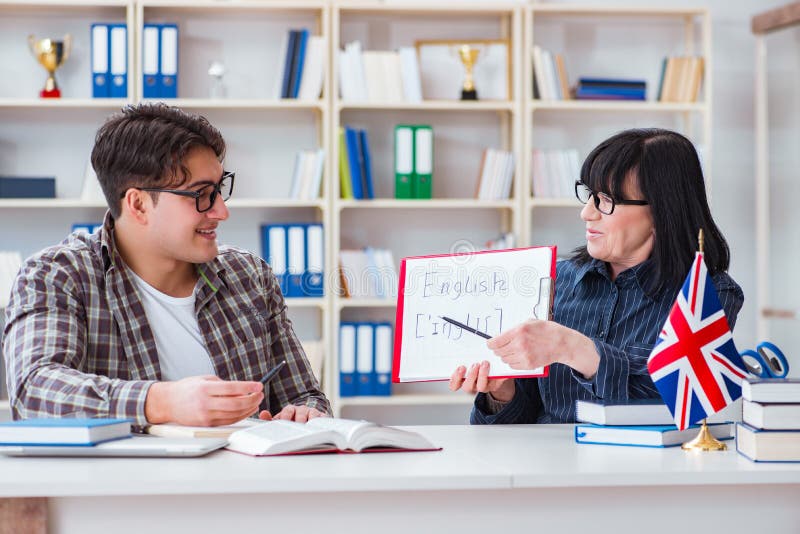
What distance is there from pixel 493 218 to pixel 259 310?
2238 mm

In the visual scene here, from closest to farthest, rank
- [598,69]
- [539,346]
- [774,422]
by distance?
[774,422]
[539,346]
[598,69]

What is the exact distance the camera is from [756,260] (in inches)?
168

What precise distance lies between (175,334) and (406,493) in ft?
2.80

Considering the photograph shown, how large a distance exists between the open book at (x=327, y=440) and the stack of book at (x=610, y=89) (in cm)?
276

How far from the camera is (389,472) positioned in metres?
1.30

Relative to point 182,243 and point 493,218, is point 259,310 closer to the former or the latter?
point 182,243

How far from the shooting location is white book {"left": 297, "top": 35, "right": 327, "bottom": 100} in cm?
382

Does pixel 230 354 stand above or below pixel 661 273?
below

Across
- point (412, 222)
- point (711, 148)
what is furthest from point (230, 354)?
point (711, 148)

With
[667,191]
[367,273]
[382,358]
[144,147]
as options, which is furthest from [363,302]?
[667,191]

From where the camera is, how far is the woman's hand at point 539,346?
1.61 m

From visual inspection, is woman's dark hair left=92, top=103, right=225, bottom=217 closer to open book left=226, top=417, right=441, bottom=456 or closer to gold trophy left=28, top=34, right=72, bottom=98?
open book left=226, top=417, right=441, bottom=456

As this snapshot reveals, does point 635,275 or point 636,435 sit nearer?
point 636,435

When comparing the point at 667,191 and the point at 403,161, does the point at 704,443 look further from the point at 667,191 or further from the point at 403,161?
the point at 403,161
